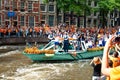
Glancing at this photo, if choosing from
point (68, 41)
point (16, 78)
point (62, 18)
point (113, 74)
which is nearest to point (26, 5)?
point (62, 18)

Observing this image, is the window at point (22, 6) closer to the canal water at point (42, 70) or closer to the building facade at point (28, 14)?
the building facade at point (28, 14)

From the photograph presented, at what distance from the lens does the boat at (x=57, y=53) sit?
21125 millimetres

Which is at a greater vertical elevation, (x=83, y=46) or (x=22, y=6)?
(x=22, y=6)

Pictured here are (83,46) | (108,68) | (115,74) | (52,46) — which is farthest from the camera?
(83,46)

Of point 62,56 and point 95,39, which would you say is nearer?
point 62,56

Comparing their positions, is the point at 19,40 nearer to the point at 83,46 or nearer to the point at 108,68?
the point at 83,46

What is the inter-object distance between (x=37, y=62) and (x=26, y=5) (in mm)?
25382

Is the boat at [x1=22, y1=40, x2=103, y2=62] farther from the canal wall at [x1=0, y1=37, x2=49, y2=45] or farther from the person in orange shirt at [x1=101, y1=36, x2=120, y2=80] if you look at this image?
the person in orange shirt at [x1=101, y1=36, x2=120, y2=80]

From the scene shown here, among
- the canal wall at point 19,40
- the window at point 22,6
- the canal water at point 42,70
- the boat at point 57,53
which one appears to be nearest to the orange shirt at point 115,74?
the canal water at point 42,70

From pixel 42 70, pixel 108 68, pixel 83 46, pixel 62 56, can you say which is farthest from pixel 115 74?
pixel 83 46

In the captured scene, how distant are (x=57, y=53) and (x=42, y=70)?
123 inches

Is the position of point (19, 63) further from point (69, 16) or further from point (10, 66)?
point (69, 16)

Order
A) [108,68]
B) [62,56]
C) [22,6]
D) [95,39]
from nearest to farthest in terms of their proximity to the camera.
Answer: [108,68]
[62,56]
[95,39]
[22,6]

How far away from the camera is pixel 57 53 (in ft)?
71.1
